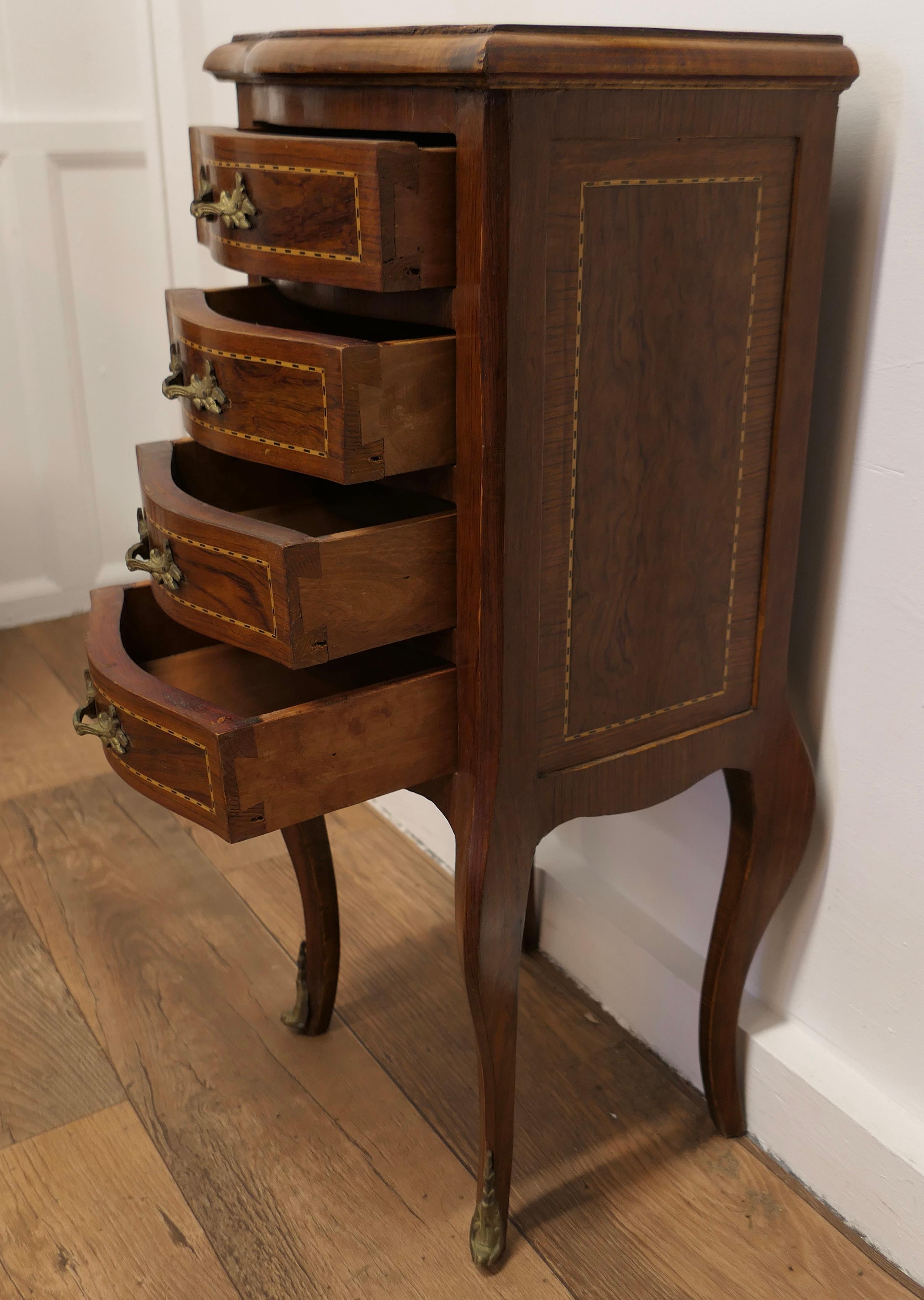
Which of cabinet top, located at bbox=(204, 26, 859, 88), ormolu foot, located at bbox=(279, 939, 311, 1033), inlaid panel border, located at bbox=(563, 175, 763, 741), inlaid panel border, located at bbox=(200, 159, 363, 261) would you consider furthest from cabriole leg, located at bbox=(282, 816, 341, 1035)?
cabinet top, located at bbox=(204, 26, 859, 88)

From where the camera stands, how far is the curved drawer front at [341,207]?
779mm

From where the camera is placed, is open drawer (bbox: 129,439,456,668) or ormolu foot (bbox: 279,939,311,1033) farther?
ormolu foot (bbox: 279,939,311,1033)

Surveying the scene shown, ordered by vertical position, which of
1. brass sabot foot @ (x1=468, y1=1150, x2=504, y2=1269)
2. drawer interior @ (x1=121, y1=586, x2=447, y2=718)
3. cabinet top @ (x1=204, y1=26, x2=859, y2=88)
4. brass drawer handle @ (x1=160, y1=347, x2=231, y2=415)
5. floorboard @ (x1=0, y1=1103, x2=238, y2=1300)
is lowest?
floorboard @ (x1=0, y1=1103, x2=238, y2=1300)

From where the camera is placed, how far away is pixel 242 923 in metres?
1.60

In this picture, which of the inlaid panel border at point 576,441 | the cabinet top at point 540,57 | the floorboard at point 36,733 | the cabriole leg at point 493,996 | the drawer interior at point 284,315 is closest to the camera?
the cabinet top at point 540,57

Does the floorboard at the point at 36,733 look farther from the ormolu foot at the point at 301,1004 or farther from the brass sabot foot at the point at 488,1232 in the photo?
the brass sabot foot at the point at 488,1232

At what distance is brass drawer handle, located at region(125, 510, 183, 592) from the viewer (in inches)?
36.6

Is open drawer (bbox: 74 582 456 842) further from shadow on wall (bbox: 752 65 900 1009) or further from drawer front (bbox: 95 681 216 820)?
shadow on wall (bbox: 752 65 900 1009)

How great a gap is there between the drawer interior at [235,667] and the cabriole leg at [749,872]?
1.09 ft

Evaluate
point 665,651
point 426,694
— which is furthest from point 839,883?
point 426,694

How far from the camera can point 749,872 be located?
44.3 inches

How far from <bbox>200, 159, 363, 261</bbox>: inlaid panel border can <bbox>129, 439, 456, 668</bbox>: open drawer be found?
192 mm

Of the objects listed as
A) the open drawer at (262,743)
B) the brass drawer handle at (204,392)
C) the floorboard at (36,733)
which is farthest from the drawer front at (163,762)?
the floorboard at (36,733)

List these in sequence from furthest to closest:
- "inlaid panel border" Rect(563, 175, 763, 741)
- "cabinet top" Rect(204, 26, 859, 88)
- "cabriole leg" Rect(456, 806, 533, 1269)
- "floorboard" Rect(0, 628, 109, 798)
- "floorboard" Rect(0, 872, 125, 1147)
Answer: "floorboard" Rect(0, 628, 109, 798)
"floorboard" Rect(0, 872, 125, 1147)
"cabriole leg" Rect(456, 806, 533, 1269)
"inlaid panel border" Rect(563, 175, 763, 741)
"cabinet top" Rect(204, 26, 859, 88)
